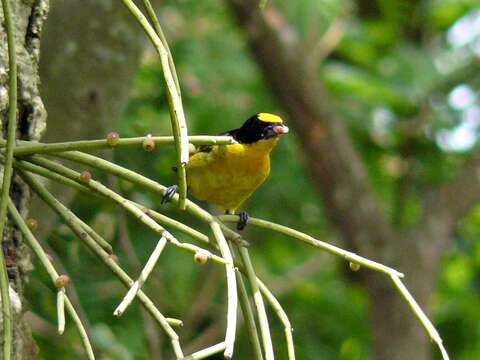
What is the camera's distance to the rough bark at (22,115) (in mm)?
1367

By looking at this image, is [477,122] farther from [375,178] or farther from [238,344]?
[238,344]

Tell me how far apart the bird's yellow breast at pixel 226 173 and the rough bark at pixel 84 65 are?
0.97ft

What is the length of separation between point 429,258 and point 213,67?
4.80ft

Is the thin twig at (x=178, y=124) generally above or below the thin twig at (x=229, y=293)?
above

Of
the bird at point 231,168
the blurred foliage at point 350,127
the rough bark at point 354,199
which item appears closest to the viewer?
the bird at point 231,168

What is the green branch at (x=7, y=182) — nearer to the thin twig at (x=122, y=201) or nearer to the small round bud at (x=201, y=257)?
the thin twig at (x=122, y=201)

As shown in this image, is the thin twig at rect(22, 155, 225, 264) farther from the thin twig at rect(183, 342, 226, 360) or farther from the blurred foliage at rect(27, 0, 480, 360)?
the blurred foliage at rect(27, 0, 480, 360)

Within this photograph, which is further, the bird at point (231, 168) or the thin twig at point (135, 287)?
the bird at point (231, 168)

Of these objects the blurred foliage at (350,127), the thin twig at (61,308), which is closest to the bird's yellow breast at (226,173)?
A: the blurred foliage at (350,127)

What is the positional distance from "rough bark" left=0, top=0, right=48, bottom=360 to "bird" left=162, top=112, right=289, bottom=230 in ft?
3.34

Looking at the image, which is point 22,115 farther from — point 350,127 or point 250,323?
point 350,127

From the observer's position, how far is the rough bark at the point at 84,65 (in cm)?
255

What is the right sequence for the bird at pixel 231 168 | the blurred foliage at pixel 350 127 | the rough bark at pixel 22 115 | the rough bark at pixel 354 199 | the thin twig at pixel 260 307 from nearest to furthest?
the thin twig at pixel 260 307 < the rough bark at pixel 22 115 < the bird at pixel 231 168 < the blurred foliage at pixel 350 127 < the rough bark at pixel 354 199

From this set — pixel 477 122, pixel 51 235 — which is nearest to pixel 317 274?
pixel 477 122
